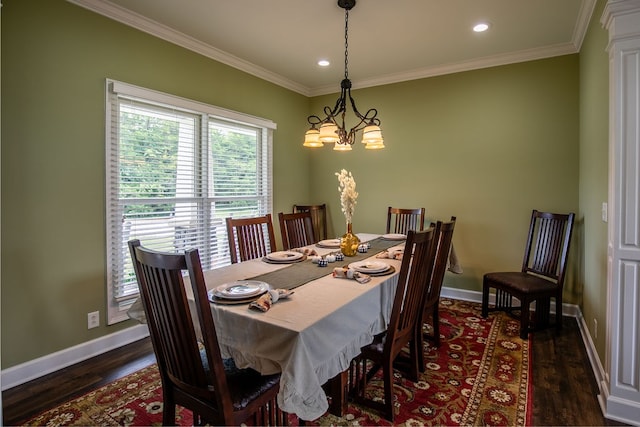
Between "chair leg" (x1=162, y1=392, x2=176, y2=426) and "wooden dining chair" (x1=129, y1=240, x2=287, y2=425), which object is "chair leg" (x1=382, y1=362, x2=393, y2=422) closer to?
"wooden dining chair" (x1=129, y1=240, x2=287, y2=425)

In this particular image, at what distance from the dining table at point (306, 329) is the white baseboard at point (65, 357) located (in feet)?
4.04

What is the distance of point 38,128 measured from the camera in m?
2.46

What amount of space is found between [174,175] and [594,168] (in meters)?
3.58

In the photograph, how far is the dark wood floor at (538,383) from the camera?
204cm

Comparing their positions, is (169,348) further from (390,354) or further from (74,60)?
(74,60)

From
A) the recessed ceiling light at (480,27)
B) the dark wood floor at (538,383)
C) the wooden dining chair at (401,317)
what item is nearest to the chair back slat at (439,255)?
the wooden dining chair at (401,317)

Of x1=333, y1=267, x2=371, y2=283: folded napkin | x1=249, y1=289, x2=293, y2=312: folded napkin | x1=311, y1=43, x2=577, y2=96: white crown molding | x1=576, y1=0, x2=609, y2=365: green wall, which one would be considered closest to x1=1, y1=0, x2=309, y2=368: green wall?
x1=249, y1=289, x2=293, y2=312: folded napkin

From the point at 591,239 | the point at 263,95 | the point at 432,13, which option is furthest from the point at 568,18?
the point at 263,95

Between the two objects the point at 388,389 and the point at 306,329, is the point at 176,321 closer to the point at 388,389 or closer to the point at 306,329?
the point at 306,329

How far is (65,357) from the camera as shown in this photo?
2611 millimetres

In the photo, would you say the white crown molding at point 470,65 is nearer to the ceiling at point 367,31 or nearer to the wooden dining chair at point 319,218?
the ceiling at point 367,31

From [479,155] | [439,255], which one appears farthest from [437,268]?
[479,155]

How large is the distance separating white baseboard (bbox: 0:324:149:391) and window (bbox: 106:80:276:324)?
0.17 m

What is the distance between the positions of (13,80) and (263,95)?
252cm
